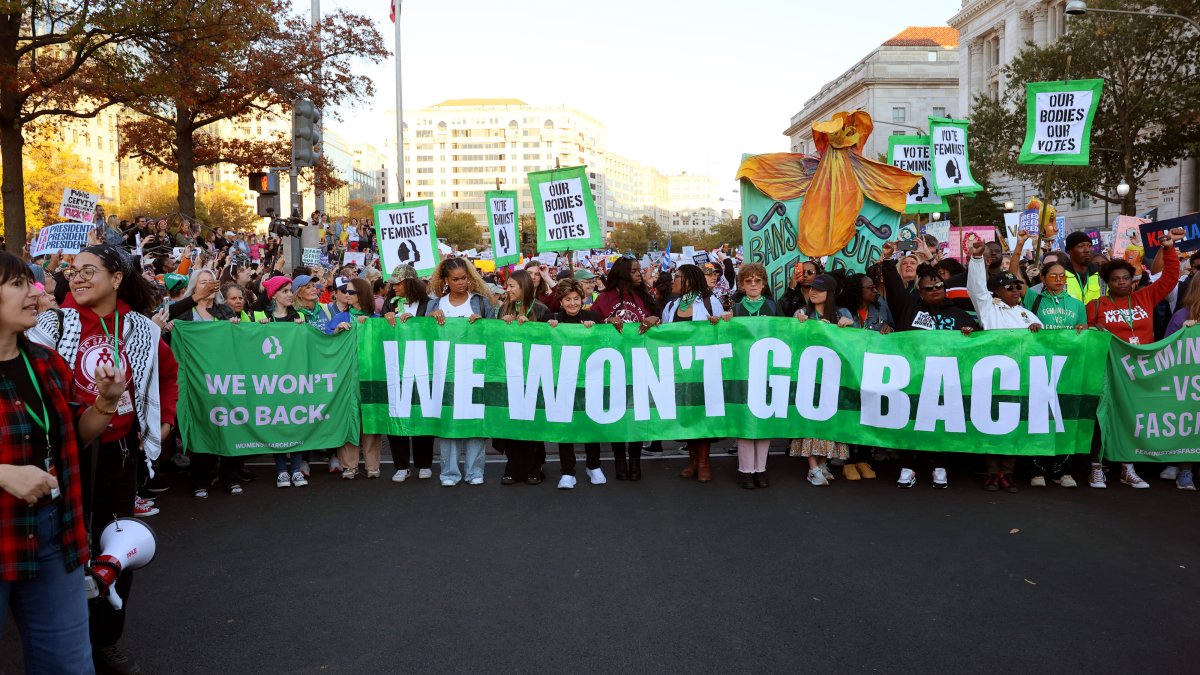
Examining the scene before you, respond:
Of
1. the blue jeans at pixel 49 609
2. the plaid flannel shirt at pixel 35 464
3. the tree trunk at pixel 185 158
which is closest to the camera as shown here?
the plaid flannel shirt at pixel 35 464

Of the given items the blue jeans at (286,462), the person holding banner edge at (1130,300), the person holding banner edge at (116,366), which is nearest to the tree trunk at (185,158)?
the blue jeans at (286,462)

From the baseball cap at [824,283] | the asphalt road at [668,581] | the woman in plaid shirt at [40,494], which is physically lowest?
the asphalt road at [668,581]

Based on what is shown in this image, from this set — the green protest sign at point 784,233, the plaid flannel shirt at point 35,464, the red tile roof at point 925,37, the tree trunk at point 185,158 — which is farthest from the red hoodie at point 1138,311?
→ the red tile roof at point 925,37

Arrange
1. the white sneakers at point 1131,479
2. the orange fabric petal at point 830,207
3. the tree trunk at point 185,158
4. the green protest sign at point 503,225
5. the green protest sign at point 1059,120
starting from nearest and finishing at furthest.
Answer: the white sneakers at point 1131,479, the orange fabric petal at point 830,207, the green protest sign at point 1059,120, the green protest sign at point 503,225, the tree trunk at point 185,158

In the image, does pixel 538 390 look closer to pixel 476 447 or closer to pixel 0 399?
pixel 476 447

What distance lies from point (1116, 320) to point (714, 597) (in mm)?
4881

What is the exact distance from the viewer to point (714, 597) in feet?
15.7

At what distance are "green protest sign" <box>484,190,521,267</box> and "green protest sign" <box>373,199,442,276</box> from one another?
0.88 meters

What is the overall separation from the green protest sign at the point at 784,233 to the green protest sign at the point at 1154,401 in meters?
3.08

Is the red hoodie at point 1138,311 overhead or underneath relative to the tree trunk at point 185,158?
underneath

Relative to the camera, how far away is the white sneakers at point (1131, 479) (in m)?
7.23

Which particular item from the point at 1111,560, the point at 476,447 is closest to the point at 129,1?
the point at 476,447

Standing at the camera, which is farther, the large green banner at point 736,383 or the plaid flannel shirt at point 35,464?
the large green banner at point 736,383

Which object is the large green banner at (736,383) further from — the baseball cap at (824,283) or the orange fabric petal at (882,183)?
the orange fabric petal at (882,183)
